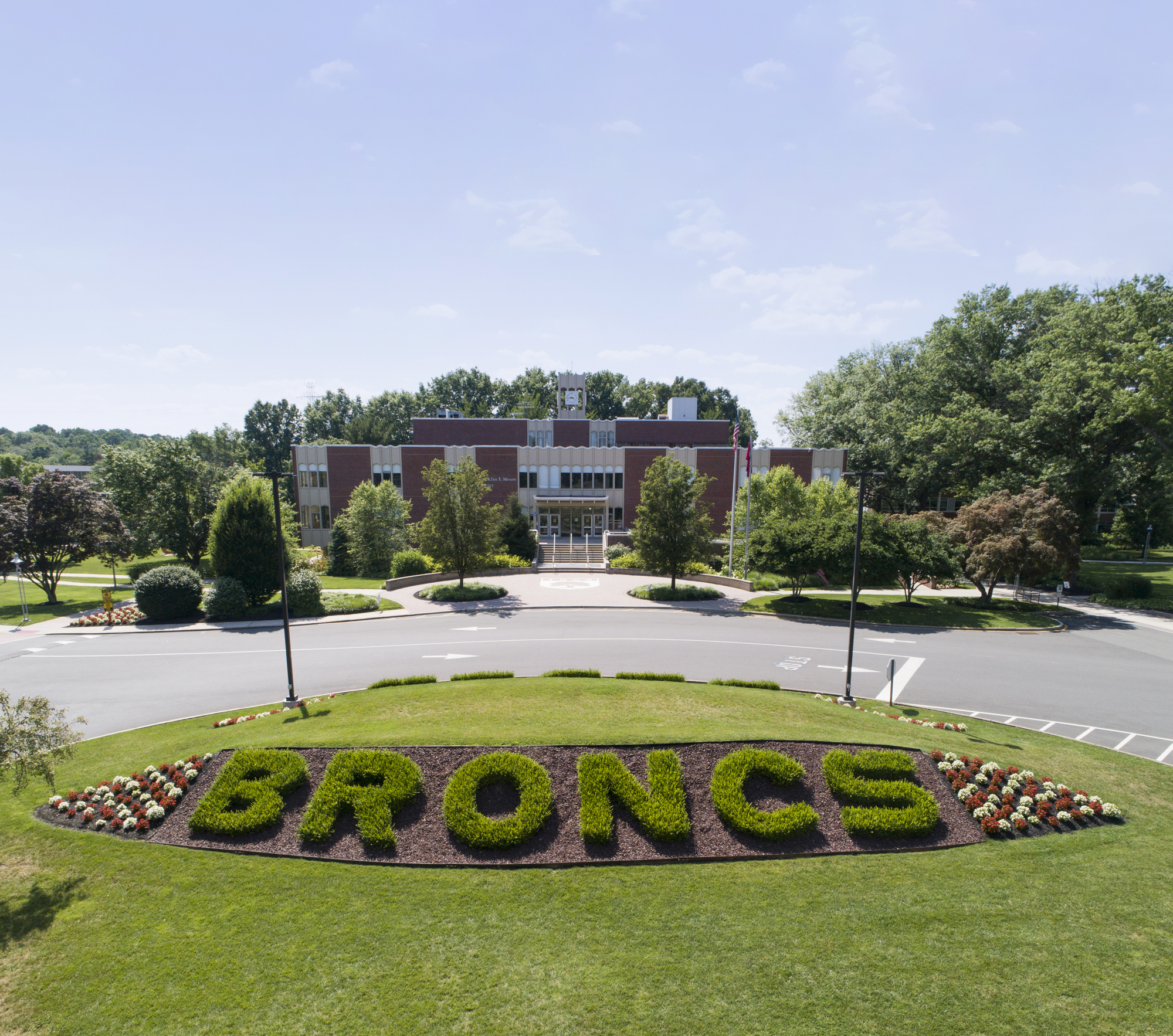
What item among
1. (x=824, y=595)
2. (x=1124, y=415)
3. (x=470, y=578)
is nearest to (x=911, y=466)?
(x=1124, y=415)

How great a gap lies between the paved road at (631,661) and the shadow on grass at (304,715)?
89.9 inches

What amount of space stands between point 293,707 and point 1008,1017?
15973 mm

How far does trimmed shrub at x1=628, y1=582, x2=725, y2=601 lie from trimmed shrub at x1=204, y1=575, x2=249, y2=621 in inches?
803

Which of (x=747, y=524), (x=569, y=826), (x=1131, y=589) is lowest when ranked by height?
(x=1131, y=589)

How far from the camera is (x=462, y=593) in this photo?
33875 millimetres

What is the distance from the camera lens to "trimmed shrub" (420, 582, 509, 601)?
33625mm

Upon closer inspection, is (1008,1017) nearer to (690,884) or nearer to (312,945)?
(690,884)

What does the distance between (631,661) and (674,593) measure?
509 inches

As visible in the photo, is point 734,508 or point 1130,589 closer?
point 1130,589

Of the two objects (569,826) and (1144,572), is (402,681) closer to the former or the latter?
(569,826)

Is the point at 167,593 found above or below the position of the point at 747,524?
below

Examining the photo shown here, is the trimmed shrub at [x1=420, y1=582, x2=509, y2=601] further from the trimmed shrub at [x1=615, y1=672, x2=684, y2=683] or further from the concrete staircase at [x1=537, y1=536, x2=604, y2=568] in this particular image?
the trimmed shrub at [x1=615, y1=672, x2=684, y2=683]

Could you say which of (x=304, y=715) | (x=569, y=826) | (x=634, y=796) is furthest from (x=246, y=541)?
(x=634, y=796)

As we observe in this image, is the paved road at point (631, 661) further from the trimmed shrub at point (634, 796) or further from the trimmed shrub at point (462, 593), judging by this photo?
the trimmed shrub at point (634, 796)
